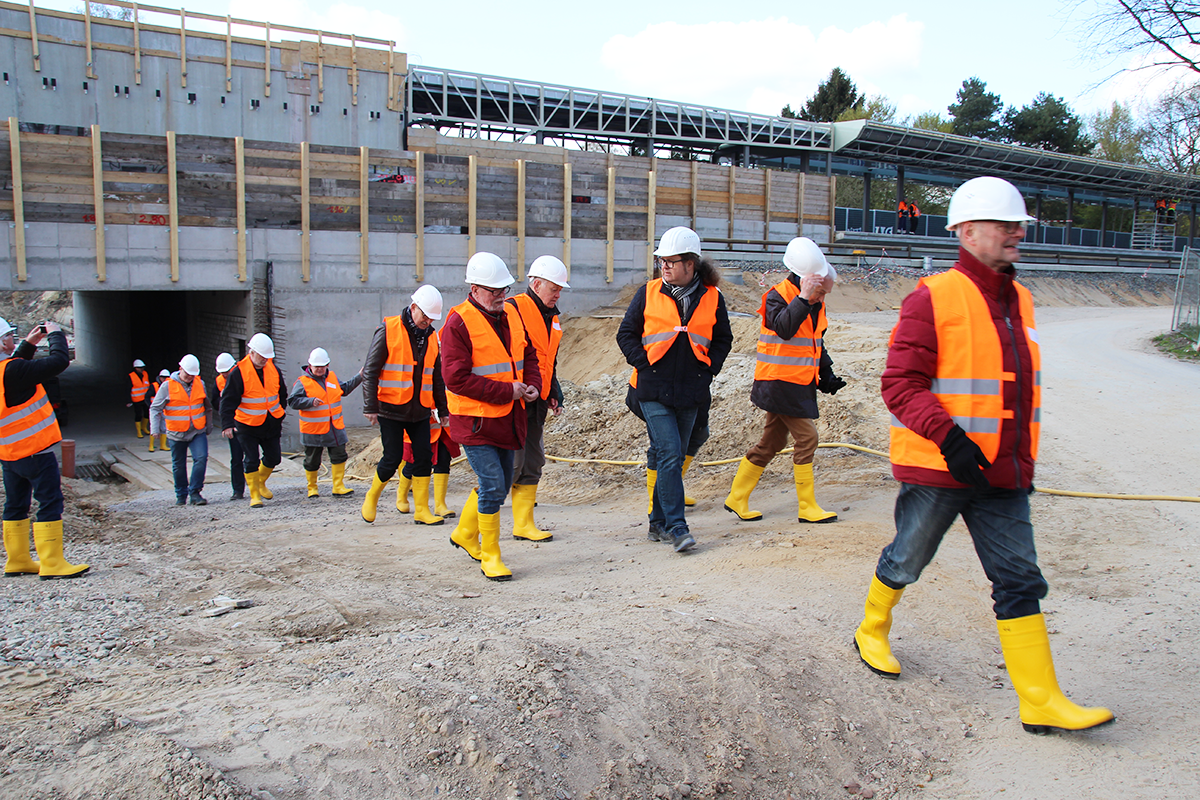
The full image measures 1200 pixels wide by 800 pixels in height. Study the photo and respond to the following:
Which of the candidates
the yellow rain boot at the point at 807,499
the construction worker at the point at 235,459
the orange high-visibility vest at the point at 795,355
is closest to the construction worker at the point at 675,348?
the orange high-visibility vest at the point at 795,355

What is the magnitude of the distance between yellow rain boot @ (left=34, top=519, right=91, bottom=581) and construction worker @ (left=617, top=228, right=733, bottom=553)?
14.9ft

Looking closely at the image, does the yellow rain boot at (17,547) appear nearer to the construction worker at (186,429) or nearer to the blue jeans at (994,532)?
the construction worker at (186,429)

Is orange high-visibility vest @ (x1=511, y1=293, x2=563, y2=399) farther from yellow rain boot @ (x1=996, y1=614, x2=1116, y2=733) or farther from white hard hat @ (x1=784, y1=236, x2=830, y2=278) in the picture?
yellow rain boot @ (x1=996, y1=614, x2=1116, y2=733)

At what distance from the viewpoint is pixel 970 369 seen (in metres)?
3.33

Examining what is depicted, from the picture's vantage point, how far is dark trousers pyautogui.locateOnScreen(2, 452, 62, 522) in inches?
243

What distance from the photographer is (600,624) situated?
169 inches

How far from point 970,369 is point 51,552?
258 inches

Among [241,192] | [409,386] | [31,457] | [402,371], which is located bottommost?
[31,457]

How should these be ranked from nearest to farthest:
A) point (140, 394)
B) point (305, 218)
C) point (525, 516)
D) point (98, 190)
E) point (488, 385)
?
point (488, 385)
point (525, 516)
point (98, 190)
point (305, 218)
point (140, 394)

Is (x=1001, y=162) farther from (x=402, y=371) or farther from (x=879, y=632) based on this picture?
(x=879, y=632)

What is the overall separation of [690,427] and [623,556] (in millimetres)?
1085

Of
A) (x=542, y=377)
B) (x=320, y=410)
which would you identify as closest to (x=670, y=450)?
(x=542, y=377)

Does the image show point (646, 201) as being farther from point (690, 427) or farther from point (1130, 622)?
point (1130, 622)

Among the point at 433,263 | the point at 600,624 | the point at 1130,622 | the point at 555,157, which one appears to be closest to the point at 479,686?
the point at 600,624
